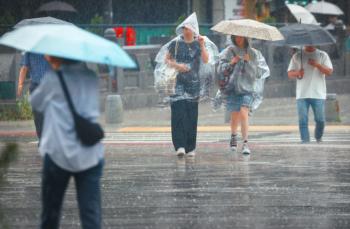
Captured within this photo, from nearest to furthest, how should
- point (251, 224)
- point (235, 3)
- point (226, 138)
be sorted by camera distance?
1. point (251, 224)
2. point (226, 138)
3. point (235, 3)

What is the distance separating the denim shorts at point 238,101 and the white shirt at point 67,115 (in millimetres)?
8461

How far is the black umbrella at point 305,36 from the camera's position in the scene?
17.5 metres

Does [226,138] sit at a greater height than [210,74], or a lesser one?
lesser

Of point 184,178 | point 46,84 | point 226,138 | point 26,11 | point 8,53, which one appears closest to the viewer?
point 46,84

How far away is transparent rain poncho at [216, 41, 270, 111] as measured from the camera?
1619 centimetres

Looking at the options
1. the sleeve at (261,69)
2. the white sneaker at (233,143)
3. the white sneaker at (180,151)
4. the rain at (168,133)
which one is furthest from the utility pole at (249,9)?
the white sneaker at (180,151)

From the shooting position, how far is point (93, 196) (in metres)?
7.96

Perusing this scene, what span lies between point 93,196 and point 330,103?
1489 centimetres

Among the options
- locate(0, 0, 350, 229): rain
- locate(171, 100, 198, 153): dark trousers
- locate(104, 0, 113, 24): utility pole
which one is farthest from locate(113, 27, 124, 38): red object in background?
locate(171, 100, 198, 153): dark trousers

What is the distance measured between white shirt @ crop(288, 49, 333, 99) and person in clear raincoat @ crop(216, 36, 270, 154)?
159 centimetres

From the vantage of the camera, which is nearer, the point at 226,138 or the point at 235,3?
the point at 226,138

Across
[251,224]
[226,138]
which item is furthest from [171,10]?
[251,224]

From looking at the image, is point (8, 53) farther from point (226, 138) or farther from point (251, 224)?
point (251, 224)

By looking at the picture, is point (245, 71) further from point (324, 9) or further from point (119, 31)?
point (324, 9)
